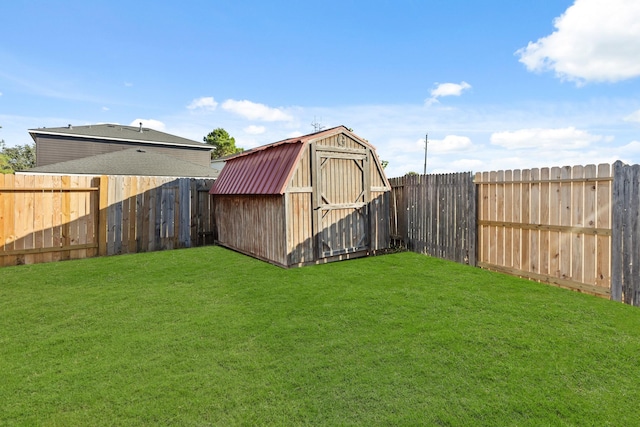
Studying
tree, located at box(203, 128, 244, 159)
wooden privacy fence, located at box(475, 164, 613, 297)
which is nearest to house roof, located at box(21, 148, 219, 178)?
wooden privacy fence, located at box(475, 164, 613, 297)

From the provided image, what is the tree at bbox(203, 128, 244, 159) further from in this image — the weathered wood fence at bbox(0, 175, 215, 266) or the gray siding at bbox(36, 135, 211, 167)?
the weathered wood fence at bbox(0, 175, 215, 266)

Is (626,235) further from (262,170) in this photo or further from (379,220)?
(262,170)

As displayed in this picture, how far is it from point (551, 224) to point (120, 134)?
30228 millimetres

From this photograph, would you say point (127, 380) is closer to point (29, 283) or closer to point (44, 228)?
point (29, 283)

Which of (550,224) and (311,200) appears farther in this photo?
(311,200)

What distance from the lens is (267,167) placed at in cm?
881

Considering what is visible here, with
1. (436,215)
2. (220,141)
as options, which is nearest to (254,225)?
(436,215)

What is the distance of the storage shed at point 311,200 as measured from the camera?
784 cm

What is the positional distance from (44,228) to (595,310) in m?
12.6

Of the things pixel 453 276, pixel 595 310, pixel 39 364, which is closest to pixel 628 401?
pixel 595 310

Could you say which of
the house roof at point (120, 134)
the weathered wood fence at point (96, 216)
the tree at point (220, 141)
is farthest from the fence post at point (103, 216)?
the tree at point (220, 141)

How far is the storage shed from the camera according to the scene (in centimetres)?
784

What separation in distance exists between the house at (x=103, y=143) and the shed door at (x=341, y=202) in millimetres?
23010

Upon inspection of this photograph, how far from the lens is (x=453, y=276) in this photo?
21.9 ft
